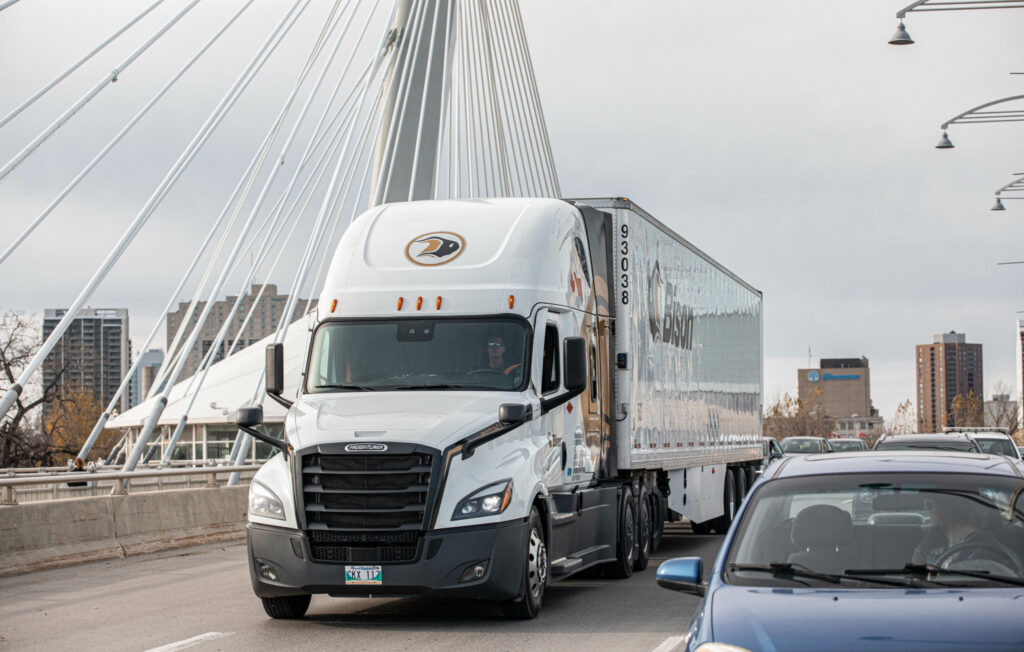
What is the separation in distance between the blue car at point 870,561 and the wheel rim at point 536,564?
14.3ft

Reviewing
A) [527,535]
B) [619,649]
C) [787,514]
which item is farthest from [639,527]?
[787,514]

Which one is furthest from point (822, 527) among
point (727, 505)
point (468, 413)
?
point (727, 505)

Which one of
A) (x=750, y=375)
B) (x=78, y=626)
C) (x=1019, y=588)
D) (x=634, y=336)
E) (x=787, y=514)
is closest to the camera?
(x=1019, y=588)

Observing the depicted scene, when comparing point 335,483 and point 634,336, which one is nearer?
point 335,483

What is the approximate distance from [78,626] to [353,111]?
1883 cm

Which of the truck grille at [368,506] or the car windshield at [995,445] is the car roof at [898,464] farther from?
the car windshield at [995,445]

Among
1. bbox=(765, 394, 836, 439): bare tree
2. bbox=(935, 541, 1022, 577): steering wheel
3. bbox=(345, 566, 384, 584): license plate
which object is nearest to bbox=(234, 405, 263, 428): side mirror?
bbox=(345, 566, 384, 584): license plate

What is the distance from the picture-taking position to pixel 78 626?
37.7ft

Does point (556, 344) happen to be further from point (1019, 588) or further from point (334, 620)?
point (1019, 588)

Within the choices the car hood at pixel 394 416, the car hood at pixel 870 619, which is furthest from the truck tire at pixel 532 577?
the car hood at pixel 870 619

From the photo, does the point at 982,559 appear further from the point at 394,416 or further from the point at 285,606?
the point at 285,606

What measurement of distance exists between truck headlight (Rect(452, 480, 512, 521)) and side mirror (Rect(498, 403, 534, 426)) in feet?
1.78

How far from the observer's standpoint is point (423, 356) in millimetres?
11953

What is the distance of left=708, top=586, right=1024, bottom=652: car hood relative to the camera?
5098 millimetres
